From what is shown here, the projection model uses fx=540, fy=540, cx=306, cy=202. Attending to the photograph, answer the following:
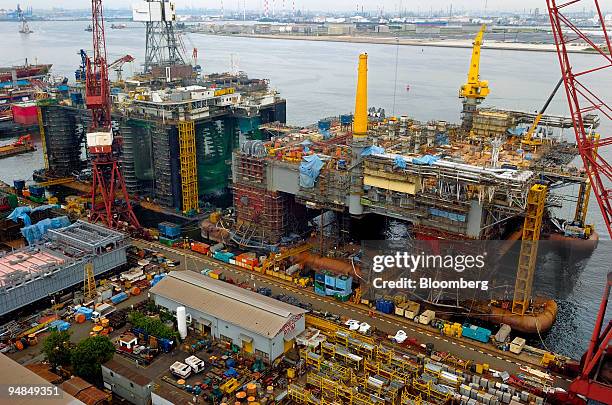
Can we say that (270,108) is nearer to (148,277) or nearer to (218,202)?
(218,202)

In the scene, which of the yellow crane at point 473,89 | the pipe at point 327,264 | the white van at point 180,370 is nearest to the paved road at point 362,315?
the pipe at point 327,264

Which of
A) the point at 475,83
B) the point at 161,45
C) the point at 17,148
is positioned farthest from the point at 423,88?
the point at 17,148

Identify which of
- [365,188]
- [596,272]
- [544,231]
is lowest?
[596,272]

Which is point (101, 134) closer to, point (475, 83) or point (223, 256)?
point (223, 256)

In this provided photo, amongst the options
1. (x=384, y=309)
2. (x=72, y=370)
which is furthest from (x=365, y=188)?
(x=72, y=370)

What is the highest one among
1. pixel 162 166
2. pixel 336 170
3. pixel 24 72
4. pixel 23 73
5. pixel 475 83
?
pixel 475 83

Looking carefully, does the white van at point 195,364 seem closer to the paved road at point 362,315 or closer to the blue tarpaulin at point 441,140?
the paved road at point 362,315

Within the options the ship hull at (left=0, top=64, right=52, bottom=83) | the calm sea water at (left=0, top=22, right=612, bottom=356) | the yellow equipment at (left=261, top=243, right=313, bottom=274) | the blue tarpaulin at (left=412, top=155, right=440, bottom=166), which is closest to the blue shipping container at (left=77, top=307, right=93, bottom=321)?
Result: the yellow equipment at (left=261, top=243, right=313, bottom=274)
